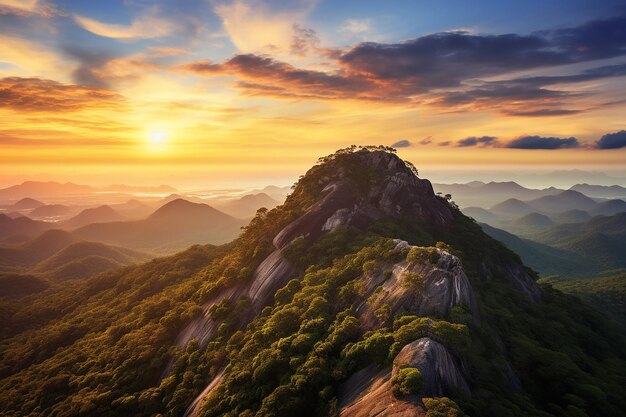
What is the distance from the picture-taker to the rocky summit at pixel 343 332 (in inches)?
1287

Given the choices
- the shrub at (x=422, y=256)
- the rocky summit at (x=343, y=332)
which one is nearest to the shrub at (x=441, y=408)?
the rocky summit at (x=343, y=332)

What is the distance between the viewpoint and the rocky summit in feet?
107

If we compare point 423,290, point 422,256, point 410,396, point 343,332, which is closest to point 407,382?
point 410,396

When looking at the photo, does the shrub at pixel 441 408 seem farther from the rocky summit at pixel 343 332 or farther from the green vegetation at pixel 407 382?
the green vegetation at pixel 407 382

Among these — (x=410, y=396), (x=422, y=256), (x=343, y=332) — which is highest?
(x=422, y=256)

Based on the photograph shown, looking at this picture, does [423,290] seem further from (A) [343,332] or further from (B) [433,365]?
(B) [433,365]

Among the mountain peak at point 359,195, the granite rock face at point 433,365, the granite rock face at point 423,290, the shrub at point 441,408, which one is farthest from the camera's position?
the mountain peak at point 359,195

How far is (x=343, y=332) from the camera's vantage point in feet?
127

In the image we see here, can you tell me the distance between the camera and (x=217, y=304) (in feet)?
221

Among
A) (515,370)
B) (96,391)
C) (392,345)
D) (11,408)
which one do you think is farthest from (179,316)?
(515,370)

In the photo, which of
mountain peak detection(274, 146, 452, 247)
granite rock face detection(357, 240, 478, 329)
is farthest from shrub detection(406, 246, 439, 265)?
mountain peak detection(274, 146, 452, 247)

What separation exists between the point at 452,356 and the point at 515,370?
51.2ft

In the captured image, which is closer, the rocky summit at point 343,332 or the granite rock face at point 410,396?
the granite rock face at point 410,396

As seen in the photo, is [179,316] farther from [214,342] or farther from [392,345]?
[392,345]
